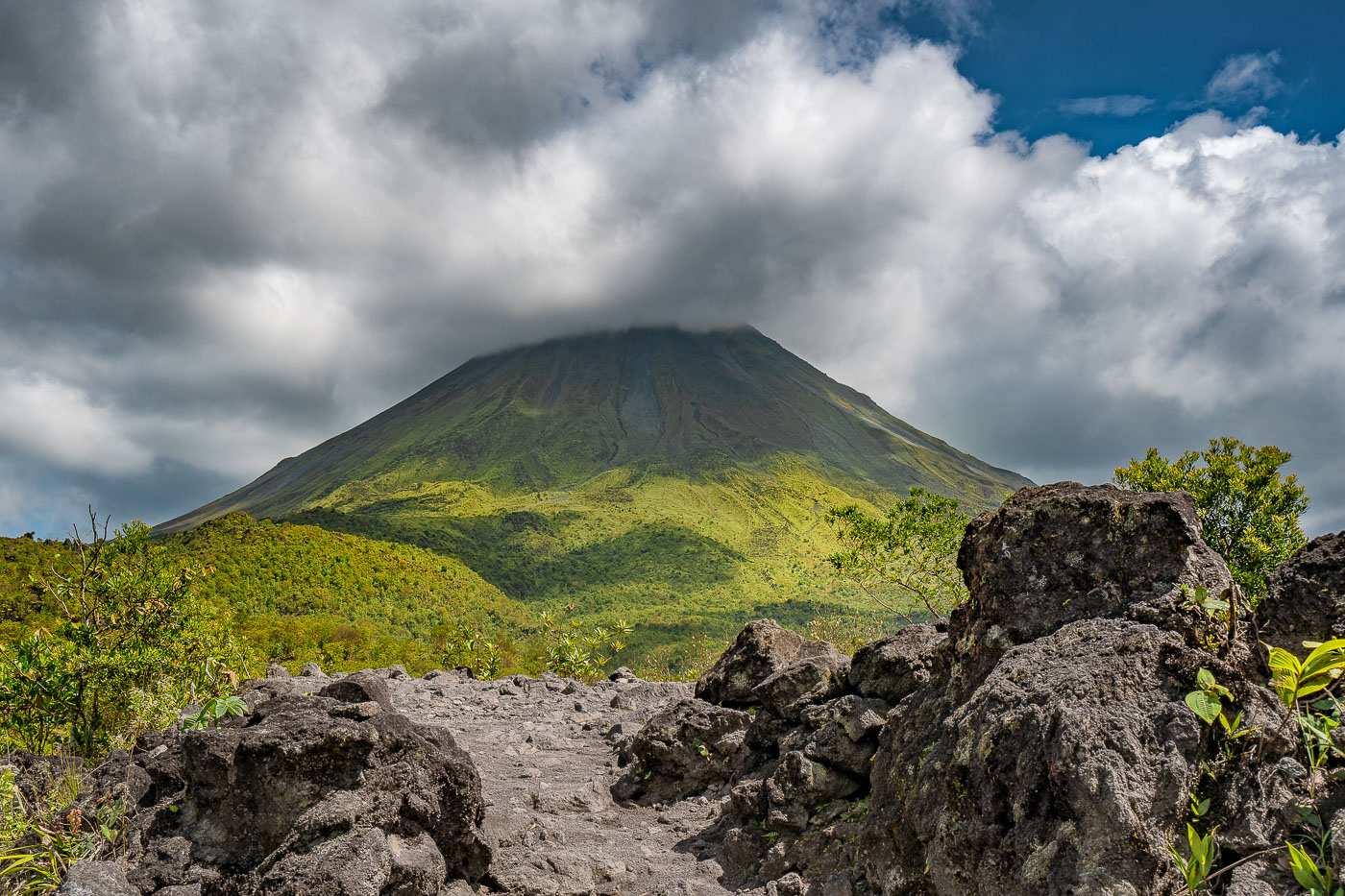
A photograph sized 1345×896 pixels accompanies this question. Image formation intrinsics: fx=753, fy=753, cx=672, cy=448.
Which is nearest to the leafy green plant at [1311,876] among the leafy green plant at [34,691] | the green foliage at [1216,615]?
the green foliage at [1216,615]

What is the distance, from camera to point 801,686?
842 centimetres


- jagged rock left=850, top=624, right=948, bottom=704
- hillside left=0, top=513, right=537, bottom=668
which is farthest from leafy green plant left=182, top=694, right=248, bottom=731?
hillside left=0, top=513, right=537, bottom=668

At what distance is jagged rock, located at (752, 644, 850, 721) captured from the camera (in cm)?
802

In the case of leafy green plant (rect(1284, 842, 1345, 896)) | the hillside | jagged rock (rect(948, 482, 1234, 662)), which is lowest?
leafy green plant (rect(1284, 842, 1345, 896))

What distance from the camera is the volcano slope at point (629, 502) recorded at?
117062mm

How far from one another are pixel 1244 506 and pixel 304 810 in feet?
62.9

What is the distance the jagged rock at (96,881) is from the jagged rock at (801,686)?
5.87m

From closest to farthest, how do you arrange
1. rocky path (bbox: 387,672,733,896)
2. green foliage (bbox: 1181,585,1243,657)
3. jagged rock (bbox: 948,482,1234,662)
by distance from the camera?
1. green foliage (bbox: 1181,585,1243,657)
2. jagged rock (bbox: 948,482,1234,662)
3. rocky path (bbox: 387,672,733,896)

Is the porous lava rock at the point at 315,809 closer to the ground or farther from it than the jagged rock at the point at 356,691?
closer to the ground

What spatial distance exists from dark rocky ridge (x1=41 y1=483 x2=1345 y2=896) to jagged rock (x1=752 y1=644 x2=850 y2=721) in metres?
0.03

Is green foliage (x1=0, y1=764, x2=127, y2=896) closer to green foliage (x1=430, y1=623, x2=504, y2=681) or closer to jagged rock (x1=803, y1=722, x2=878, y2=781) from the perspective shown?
jagged rock (x1=803, y1=722, x2=878, y2=781)

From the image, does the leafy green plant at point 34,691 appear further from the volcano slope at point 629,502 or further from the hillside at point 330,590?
the volcano slope at point 629,502

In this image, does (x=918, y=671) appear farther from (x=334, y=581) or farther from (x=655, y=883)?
(x=334, y=581)

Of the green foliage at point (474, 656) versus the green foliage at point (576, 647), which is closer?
the green foliage at point (576, 647)
